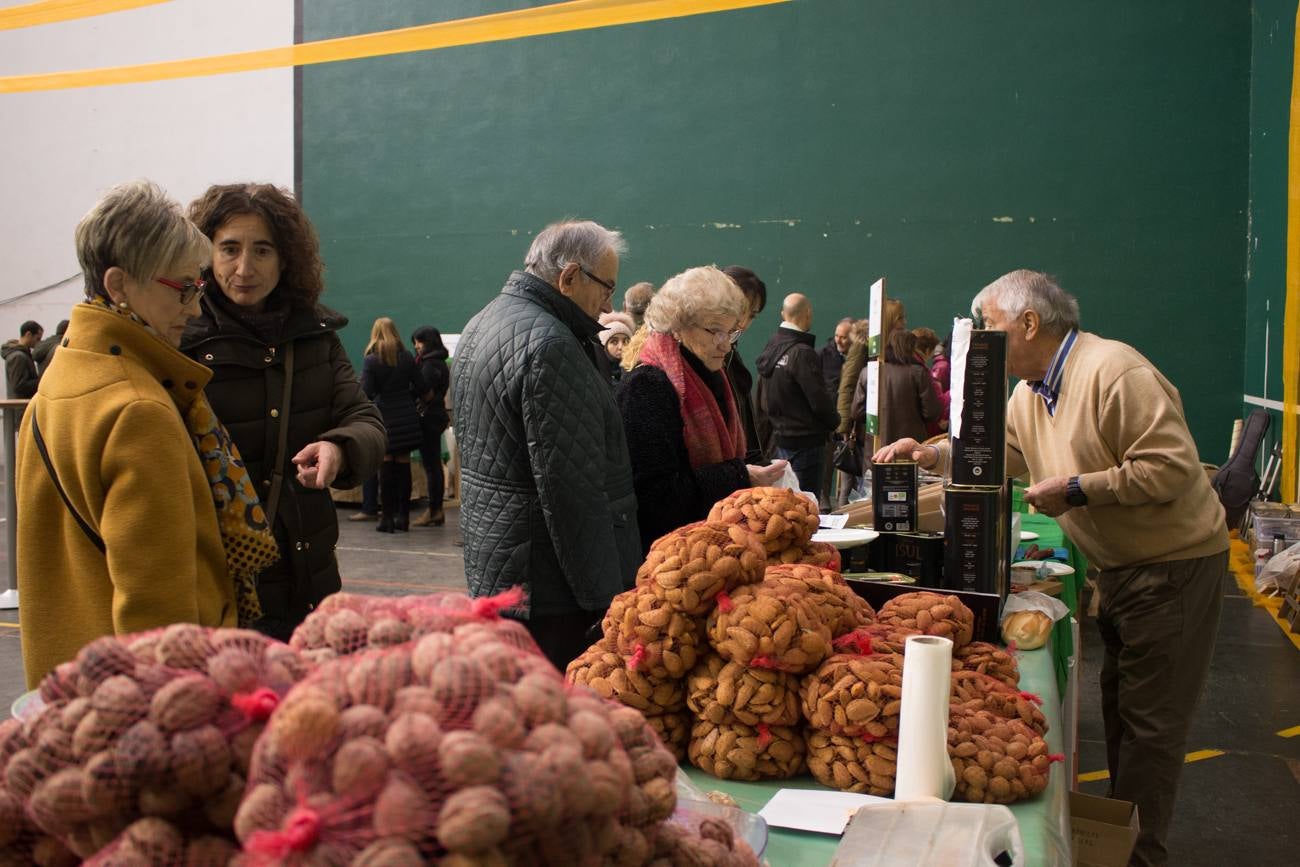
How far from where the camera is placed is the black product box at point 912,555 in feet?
8.89

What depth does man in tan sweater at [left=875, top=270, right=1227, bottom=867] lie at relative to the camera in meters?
2.98

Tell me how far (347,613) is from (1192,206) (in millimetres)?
10878

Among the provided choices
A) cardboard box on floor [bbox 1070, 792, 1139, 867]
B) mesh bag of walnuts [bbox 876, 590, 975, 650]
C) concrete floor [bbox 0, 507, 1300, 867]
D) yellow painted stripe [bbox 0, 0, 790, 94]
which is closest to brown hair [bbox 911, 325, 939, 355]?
concrete floor [bbox 0, 507, 1300, 867]

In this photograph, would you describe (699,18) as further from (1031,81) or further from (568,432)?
(568,432)

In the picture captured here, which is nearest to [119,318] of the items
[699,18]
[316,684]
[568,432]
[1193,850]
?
[568,432]

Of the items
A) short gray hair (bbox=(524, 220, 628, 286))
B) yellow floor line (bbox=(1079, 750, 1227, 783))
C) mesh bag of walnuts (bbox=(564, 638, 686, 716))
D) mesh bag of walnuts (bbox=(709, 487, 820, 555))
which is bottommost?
yellow floor line (bbox=(1079, 750, 1227, 783))

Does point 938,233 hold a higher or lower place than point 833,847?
higher

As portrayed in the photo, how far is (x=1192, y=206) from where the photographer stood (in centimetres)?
1012

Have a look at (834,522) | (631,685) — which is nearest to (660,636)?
(631,685)

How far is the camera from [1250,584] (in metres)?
7.16

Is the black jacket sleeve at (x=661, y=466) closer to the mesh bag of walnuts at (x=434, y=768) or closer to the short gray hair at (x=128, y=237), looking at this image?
the short gray hair at (x=128, y=237)

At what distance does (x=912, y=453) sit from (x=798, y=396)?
13.9 feet

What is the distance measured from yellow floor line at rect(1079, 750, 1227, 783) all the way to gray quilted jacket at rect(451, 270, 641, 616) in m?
2.33

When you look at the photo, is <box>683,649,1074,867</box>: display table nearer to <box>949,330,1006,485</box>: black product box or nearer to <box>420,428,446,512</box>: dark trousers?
<box>949,330,1006,485</box>: black product box
